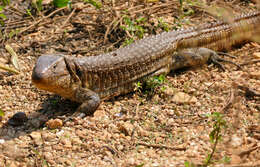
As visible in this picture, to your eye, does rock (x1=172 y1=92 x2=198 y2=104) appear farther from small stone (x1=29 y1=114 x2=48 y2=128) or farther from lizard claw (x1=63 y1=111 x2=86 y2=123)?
small stone (x1=29 y1=114 x2=48 y2=128)

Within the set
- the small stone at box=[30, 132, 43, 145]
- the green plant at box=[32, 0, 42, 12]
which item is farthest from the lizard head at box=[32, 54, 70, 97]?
the green plant at box=[32, 0, 42, 12]

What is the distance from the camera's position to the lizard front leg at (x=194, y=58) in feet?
20.3

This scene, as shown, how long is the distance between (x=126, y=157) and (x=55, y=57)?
1983 millimetres

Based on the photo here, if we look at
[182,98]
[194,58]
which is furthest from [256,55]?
[182,98]

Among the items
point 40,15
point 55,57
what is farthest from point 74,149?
point 40,15

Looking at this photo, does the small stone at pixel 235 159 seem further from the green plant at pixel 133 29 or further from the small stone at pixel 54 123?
the green plant at pixel 133 29

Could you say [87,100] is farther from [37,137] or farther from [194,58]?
[194,58]

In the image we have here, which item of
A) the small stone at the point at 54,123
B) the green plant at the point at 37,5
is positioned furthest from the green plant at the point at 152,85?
the green plant at the point at 37,5

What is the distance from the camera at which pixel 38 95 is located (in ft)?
18.4

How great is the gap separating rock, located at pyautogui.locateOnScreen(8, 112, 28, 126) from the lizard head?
545mm

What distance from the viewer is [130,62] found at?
18.7ft

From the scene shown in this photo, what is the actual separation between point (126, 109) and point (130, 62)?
38.1 inches

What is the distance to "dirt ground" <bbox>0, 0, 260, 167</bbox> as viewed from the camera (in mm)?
4027

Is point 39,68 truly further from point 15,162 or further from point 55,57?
point 15,162
